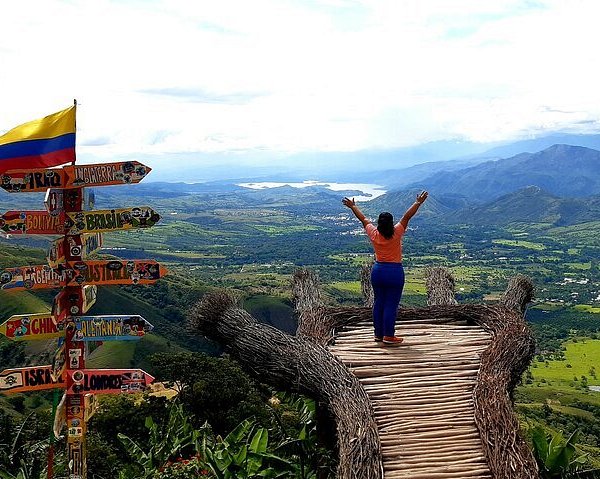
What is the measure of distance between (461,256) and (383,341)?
140004 mm

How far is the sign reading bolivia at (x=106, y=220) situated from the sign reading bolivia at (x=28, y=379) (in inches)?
60.6

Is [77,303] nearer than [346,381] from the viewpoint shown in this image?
No

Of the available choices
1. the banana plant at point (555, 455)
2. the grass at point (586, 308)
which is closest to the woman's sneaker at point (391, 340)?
the banana plant at point (555, 455)

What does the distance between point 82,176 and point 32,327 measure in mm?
1732

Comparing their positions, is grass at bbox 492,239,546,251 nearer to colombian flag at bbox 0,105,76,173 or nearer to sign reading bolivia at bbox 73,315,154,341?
sign reading bolivia at bbox 73,315,154,341

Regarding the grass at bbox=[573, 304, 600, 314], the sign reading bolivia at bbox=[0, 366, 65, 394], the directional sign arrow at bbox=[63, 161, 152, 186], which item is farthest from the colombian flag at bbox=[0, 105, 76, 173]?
the grass at bbox=[573, 304, 600, 314]

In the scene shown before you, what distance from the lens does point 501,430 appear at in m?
5.44

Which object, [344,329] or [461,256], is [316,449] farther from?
[461,256]

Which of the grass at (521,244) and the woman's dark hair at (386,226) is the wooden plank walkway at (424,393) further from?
the grass at (521,244)

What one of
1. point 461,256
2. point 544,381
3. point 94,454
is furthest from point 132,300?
point 461,256

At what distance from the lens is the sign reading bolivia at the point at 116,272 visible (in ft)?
22.4

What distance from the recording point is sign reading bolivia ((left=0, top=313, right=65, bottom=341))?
6.60m

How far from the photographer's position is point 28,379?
6684 mm

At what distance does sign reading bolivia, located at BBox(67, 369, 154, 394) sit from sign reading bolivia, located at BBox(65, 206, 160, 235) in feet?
5.10
